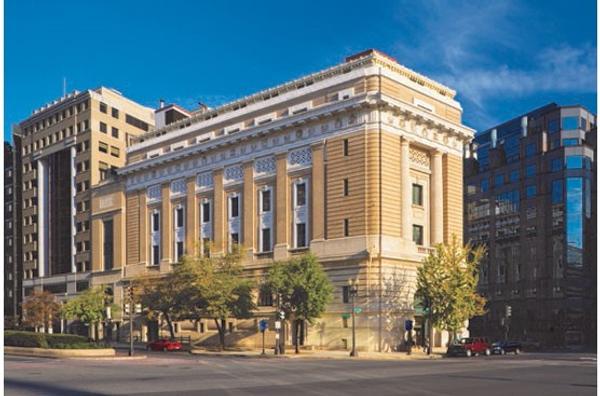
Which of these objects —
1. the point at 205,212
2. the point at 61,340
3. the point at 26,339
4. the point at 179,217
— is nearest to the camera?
the point at 61,340

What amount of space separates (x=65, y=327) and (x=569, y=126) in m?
77.9

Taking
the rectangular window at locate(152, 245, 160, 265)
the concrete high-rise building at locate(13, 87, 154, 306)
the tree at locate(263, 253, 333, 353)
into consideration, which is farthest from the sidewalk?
the concrete high-rise building at locate(13, 87, 154, 306)

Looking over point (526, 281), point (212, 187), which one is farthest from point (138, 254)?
point (526, 281)

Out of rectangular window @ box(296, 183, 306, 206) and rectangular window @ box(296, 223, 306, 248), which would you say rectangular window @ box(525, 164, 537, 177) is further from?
rectangular window @ box(296, 223, 306, 248)

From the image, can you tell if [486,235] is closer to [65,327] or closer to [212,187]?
[212,187]

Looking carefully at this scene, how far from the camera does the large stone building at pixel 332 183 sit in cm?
6147

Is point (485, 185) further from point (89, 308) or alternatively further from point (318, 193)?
point (89, 308)

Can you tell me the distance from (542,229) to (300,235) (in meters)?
52.3

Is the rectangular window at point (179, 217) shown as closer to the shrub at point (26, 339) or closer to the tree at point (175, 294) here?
the tree at point (175, 294)

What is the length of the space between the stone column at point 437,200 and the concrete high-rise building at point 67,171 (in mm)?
48619

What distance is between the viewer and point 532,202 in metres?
108

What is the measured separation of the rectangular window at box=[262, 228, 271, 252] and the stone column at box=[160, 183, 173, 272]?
564 inches

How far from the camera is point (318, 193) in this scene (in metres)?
65.2

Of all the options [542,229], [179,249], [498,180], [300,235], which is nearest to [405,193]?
[300,235]
